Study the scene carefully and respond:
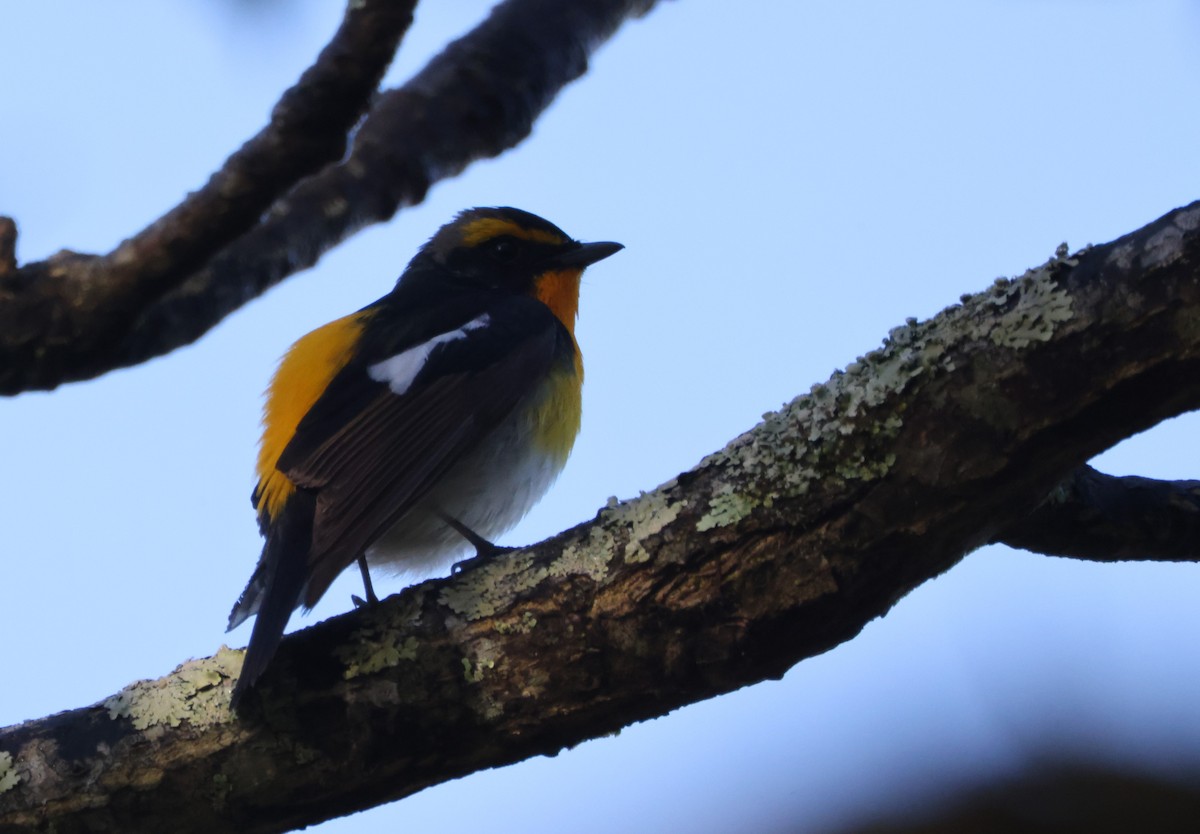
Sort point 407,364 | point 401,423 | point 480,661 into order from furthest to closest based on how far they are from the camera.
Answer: point 407,364 < point 401,423 < point 480,661

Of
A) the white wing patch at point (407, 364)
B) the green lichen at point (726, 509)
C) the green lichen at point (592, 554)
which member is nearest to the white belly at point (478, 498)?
the white wing patch at point (407, 364)

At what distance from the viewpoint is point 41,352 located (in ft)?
11.3

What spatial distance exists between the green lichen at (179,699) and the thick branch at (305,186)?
32.3 inches

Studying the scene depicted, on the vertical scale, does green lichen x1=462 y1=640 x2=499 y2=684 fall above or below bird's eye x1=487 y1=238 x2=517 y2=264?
below

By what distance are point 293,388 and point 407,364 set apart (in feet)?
1.65

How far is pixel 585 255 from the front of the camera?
Answer: 568cm

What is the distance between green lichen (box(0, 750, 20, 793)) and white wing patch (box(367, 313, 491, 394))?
1643mm

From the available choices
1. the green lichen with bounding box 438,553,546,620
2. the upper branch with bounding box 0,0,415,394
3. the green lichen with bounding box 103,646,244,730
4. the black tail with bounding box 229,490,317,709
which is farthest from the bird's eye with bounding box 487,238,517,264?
the green lichen with bounding box 103,646,244,730

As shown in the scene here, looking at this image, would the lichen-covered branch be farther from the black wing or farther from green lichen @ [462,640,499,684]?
the black wing

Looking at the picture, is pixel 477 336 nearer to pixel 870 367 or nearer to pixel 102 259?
pixel 102 259

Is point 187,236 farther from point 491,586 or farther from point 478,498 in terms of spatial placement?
point 478,498

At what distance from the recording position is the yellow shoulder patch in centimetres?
443

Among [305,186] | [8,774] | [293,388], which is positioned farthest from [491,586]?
[293,388]

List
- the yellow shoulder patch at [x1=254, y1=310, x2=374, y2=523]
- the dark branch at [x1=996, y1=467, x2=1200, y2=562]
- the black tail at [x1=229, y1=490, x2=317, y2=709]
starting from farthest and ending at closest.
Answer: the yellow shoulder patch at [x1=254, y1=310, x2=374, y2=523] → the dark branch at [x1=996, y1=467, x2=1200, y2=562] → the black tail at [x1=229, y1=490, x2=317, y2=709]
